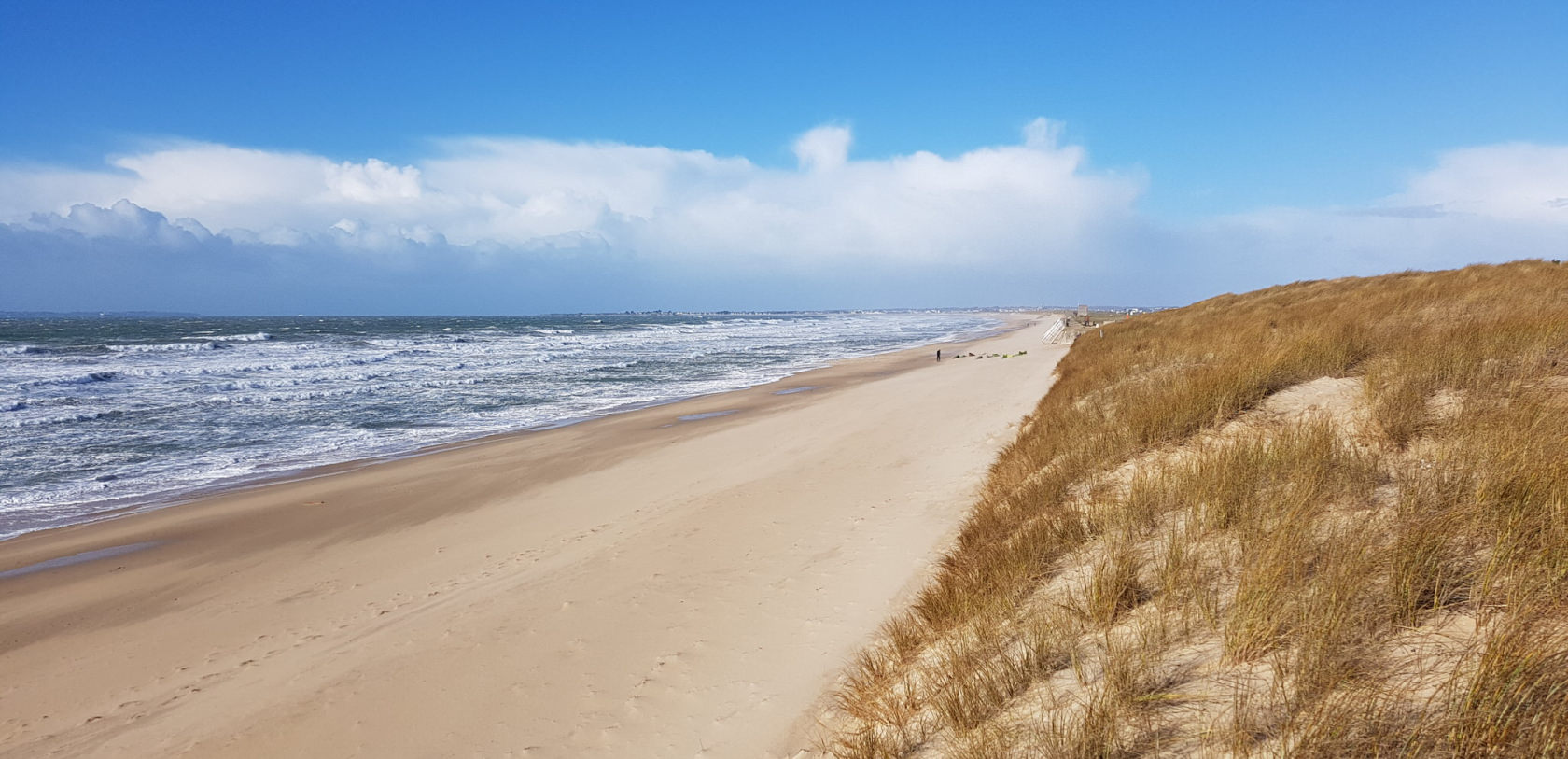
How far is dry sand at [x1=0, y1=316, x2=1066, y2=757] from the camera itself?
15.7 ft

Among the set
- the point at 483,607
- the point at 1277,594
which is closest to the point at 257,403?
the point at 483,607

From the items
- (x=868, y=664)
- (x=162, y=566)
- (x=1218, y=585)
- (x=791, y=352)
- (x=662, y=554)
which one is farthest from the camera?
(x=791, y=352)

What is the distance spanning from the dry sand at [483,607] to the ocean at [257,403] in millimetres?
2623

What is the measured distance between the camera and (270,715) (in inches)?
198

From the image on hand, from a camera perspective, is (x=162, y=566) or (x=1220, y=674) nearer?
(x=1220, y=674)

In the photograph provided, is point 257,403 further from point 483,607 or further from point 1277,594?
point 1277,594

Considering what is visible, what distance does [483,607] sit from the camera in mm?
6586

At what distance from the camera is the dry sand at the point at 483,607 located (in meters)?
4.77

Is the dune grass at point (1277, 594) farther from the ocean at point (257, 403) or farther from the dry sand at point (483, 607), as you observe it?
the ocean at point (257, 403)

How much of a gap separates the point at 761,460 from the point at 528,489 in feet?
13.2

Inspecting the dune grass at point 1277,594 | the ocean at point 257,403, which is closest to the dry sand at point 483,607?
the dune grass at point 1277,594

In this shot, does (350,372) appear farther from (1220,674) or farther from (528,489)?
(1220,674)

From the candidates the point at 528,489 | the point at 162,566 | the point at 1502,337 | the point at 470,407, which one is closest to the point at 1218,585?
the point at 1502,337

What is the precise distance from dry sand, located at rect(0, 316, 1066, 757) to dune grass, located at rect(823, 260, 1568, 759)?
1206mm
